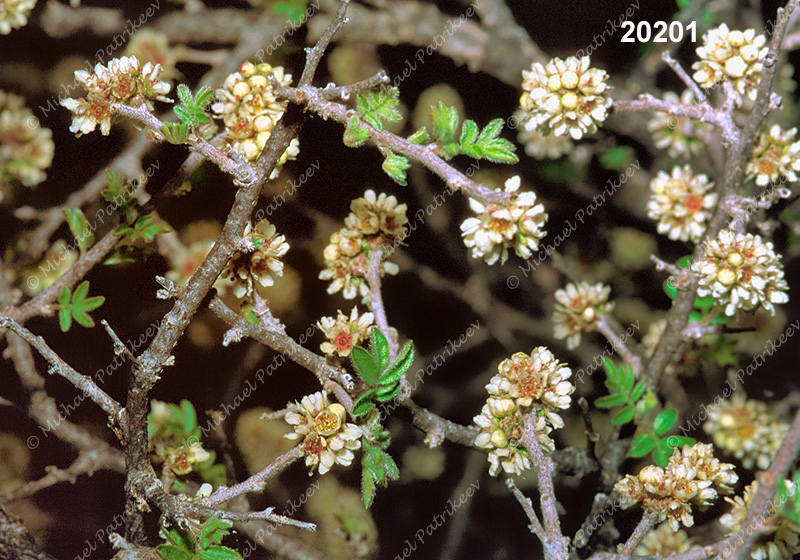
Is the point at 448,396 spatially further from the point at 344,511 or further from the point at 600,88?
the point at 600,88

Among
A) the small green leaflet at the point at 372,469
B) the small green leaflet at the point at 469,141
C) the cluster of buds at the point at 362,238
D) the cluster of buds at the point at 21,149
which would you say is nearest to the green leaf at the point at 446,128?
the small green leaflet at the point at 469,141

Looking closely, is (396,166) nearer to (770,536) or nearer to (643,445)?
(643,445)

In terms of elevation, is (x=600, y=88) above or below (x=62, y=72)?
below

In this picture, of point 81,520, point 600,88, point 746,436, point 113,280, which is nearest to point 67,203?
point 113,280

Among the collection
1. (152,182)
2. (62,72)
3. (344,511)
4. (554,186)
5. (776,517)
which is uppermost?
(62,72)

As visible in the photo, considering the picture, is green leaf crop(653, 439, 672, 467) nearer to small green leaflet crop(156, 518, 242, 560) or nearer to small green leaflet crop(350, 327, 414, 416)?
small green leaflet crop(350, 327, 414, 416)

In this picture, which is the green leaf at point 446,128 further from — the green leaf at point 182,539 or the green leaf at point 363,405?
the green leaf at point 182,539

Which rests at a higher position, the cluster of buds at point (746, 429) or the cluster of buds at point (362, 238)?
the cluster of buds at point (362, 238)
